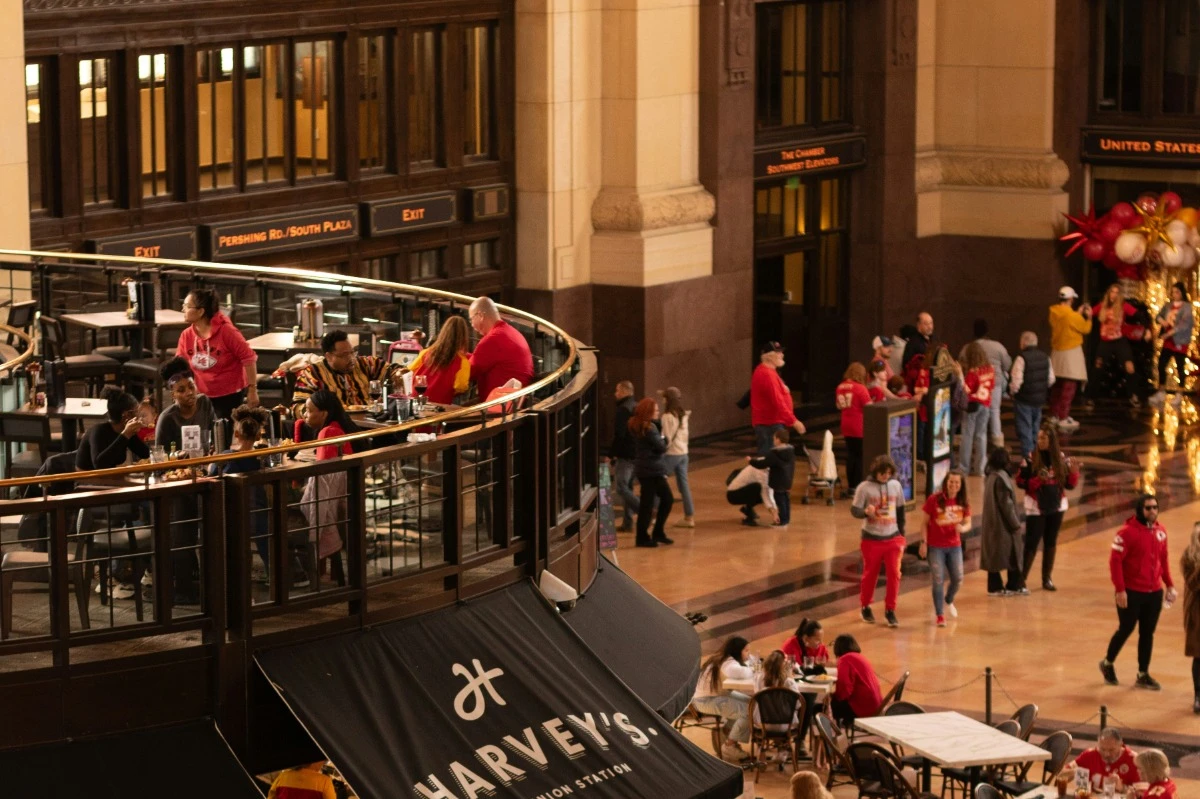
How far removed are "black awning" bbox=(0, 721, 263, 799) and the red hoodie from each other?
5145 millimetres

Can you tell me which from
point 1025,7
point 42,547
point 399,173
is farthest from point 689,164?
point 42,547

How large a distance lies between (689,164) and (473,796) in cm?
1909

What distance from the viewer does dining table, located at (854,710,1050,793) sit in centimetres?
1552

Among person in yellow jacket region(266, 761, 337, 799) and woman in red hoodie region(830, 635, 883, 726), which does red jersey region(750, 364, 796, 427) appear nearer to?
woman in red hoodie region(830, 635, 883, 726)

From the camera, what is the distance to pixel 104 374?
17.8 metres

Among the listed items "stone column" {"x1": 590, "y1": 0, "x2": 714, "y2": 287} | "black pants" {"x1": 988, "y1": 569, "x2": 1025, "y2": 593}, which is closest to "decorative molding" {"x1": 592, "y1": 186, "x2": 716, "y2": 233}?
"stone column" {"x1": 590, "y1": 0, "x2": 714, "y2": 287}

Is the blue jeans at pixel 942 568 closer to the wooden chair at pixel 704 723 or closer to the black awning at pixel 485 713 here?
the wooden chair at pixel 704 723

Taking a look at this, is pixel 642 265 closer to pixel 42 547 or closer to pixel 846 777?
pixel 846 777

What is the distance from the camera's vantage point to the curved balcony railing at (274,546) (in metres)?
10.5

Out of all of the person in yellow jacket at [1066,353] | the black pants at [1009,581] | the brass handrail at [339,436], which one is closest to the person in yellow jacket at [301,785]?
the brass handrail at [339,436]

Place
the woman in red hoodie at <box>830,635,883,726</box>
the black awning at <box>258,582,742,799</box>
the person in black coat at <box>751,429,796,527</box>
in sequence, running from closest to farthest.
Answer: the black awning at <box>258,582,742,799</box>, the woman in red hoodie at <box>830,635,883,726</box>, the person in black coat at <box>751,429,796,527</box>

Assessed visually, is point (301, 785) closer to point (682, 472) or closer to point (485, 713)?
point (485, 713)

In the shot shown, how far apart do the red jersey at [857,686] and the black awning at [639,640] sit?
108 inches

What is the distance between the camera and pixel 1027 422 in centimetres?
2762
